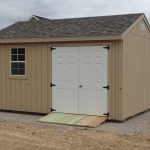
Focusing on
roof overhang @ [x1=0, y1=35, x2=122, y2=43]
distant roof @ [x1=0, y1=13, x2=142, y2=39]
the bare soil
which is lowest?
the bare soil

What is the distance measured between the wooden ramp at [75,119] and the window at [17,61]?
6.41 ft

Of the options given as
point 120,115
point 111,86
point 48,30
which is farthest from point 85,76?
point 48,30

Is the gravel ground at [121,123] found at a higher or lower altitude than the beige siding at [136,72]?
lower

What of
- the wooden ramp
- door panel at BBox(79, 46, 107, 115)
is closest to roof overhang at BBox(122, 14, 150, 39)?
door panel at BBox(79, 46, 107, 115)

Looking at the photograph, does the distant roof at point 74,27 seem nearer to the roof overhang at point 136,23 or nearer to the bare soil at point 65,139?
the roof overhang at point 136,23

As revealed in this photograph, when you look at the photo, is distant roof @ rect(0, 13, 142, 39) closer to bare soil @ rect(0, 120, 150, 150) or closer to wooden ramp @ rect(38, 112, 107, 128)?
wooden ramp @ rect(38, 112, 107, 128)

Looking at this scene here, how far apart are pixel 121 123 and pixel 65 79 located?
7.31ft

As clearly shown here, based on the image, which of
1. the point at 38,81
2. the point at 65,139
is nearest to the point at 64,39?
the point at 38,81

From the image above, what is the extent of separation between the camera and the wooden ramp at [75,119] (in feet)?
30.2

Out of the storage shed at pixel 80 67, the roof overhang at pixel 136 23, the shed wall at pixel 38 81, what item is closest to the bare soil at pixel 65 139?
A: the storage shed at pixel 80 67

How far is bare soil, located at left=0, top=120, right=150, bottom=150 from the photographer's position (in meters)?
6.90

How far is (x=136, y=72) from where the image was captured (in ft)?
35.6

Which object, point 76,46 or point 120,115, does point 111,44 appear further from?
point 120,115

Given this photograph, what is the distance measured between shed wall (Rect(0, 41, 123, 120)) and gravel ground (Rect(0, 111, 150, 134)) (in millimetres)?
316
